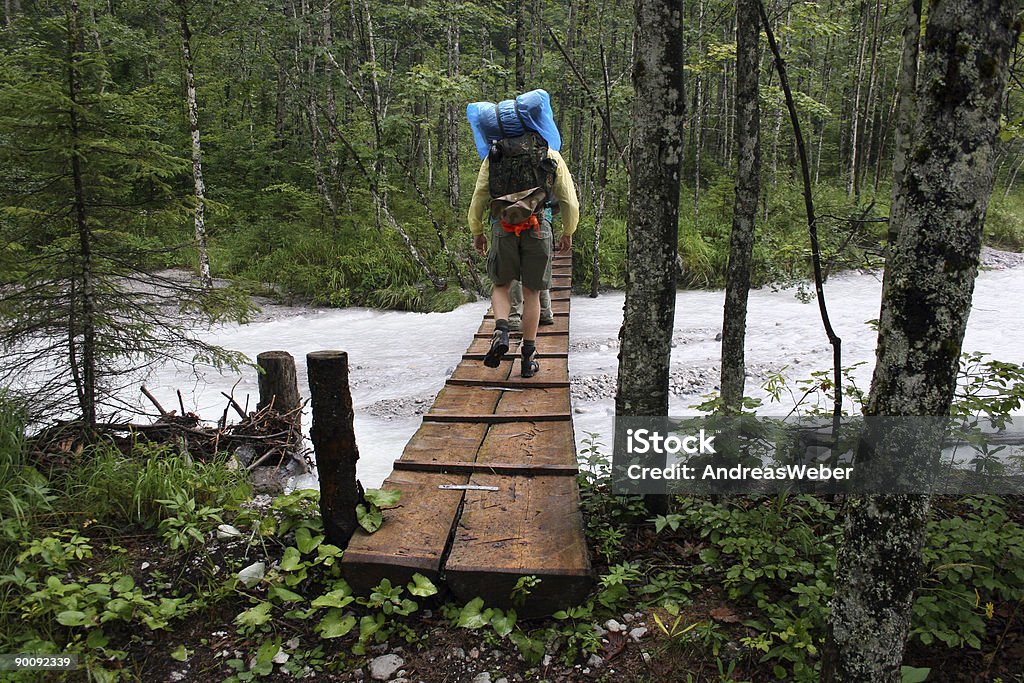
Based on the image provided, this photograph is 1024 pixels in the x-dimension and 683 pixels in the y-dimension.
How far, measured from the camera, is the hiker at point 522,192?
455 centimetres

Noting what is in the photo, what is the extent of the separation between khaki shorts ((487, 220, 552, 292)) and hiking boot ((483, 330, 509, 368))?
17.9 inches

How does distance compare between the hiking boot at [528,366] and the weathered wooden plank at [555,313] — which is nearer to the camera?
the hiking boot at [528,366]

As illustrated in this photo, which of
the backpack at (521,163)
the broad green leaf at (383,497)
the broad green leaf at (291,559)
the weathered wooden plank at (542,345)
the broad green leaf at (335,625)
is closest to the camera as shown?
the broad green leaf at (335,625)

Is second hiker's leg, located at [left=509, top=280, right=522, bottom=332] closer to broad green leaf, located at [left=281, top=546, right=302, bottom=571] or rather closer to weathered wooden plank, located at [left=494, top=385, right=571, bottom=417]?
weathered wooden plank, located at [left=494, top=385, right=571, bottom=417]

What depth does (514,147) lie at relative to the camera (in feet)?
15.0

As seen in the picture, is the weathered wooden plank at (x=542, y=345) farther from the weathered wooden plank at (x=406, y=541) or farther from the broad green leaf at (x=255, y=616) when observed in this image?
the broad green leaf at (x=255, y=616)

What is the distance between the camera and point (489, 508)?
3088 mm

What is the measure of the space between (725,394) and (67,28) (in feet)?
16.0

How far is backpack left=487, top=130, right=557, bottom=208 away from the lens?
4559 mm

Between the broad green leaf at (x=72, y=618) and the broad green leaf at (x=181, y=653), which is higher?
the broad green leaf at (x=72, y=618)

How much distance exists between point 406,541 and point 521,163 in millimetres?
2895

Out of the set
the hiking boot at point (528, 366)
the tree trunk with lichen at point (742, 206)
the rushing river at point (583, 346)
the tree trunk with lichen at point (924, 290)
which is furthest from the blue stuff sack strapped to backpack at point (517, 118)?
the tree trunk with lichen at point (924, 290)

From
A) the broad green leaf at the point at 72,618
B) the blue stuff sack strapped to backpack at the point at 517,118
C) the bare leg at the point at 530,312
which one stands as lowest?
the broad green leaf at the point at 72,618

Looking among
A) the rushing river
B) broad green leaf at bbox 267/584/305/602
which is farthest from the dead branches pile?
broad green leaf at bbox 267/584/305/602
